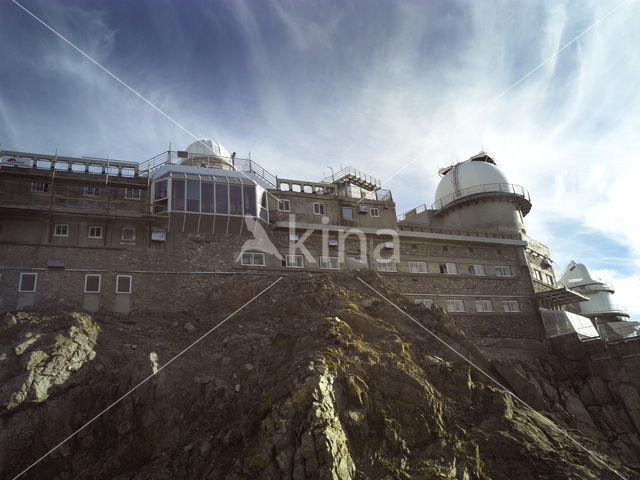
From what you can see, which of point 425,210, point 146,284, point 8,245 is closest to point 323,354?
point 146,284

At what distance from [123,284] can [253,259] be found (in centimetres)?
920

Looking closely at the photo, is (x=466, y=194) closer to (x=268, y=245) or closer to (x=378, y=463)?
(x=268, y=245)

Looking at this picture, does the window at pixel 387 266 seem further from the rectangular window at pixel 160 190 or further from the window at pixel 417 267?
the rectangular window at pixel 160 190

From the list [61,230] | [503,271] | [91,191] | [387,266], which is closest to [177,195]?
[91,191]

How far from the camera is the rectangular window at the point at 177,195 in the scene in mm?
35094

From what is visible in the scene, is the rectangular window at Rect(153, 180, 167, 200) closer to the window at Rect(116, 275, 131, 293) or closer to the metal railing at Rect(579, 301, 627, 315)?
the window at Rect(116, 275, 131, 293)

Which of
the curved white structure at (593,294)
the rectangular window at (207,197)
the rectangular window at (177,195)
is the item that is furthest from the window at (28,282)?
the curved white structure at (593,294)

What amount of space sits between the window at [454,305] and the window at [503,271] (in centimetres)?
622

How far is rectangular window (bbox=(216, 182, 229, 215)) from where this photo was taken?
3622cm

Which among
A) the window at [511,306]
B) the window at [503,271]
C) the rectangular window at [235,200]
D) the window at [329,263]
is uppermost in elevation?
the rectangular window at [235,200]

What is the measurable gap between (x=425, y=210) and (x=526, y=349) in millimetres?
19012

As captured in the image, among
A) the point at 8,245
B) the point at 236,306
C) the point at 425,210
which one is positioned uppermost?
the point at 425,210

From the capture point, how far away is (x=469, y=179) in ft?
177

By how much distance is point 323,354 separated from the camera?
25.2 m
